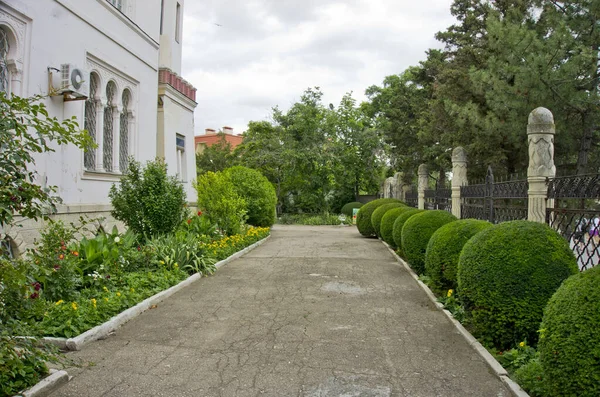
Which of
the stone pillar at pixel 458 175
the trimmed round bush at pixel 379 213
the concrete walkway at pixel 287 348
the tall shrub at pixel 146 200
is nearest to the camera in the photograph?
the concrete walkway at pixel 287 348

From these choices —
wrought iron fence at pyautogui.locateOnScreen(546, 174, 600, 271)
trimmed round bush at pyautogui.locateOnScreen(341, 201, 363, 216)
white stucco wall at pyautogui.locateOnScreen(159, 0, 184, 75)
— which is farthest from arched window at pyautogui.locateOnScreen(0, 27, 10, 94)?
trimmed round bush at pyautogui.locateOnScreen(341, 201, 363, 216)

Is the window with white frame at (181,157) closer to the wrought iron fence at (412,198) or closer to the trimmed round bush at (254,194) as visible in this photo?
the trimmed round bush at (254,194)

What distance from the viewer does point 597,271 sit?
3451mm

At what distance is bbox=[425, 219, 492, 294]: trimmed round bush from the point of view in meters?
7.22

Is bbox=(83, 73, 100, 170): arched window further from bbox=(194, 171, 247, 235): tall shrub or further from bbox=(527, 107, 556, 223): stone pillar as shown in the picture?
bbox=(527, 107, 556, 223): stone pillar

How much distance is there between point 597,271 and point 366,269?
7.69m

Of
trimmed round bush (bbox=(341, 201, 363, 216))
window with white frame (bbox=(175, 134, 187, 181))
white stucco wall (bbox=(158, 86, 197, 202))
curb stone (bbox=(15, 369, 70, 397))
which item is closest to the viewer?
curb stone (bbox=(15, 369, 70, 397))

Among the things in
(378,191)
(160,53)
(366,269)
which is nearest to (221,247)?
(366,269)

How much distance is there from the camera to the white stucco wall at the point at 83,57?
896cm

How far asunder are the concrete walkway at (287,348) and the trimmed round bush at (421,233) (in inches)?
29.2

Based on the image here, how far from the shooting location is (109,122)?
12.3 m

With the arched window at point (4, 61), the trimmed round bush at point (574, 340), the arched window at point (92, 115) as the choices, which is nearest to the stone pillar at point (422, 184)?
the arched window at point (92, 115)

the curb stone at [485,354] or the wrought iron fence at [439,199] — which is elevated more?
the wrought iron fence at [439,199]

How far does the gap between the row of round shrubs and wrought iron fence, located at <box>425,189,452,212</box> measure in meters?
5.68
